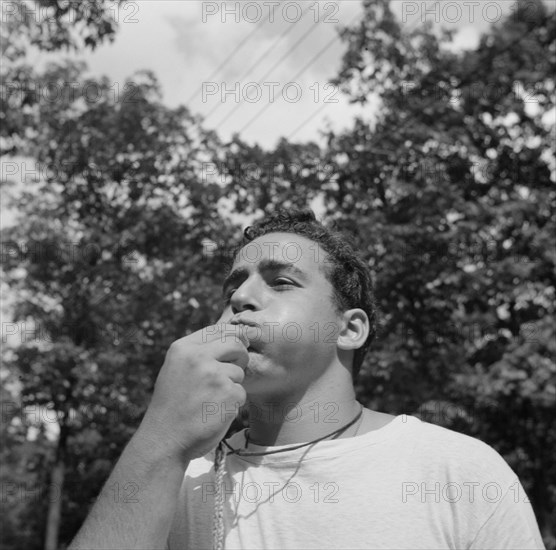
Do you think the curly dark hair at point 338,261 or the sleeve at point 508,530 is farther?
the curly dark hair at point 338,261

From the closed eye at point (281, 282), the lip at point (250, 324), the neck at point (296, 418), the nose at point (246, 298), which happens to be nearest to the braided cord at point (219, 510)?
the neck at point (296, 418)

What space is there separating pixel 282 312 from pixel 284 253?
26 centimetres

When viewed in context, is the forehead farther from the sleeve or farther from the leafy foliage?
the leafy foliage

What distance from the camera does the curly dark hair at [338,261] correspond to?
2691mm

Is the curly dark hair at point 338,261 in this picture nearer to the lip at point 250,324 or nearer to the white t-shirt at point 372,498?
the lip at point 250,324

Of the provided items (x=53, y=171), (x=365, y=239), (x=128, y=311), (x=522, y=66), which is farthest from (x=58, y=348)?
(x=522, y=66)

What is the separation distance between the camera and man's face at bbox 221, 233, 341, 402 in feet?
7.69

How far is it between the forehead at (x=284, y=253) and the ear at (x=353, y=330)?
0.18m

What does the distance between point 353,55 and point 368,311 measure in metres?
11.3

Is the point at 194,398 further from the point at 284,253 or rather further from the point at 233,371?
the point at 284,253

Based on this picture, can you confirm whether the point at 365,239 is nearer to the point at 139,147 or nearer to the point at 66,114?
the point at 139,147

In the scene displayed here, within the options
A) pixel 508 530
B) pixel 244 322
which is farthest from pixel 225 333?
pixel 508 530

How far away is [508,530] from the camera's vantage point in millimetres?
1971

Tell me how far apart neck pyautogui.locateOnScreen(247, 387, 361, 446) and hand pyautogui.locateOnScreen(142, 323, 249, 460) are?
447mm
